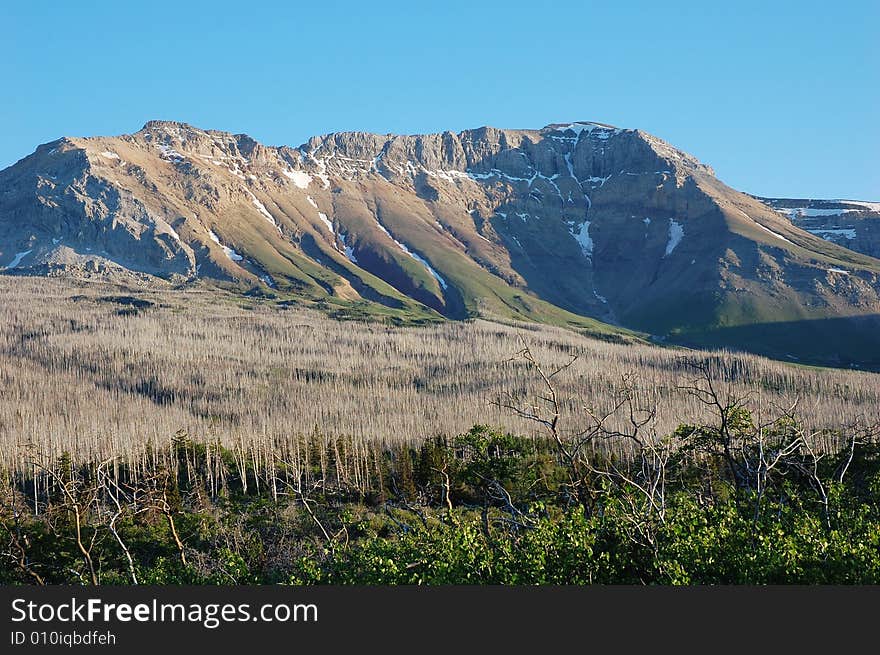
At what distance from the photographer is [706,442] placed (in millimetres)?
36531

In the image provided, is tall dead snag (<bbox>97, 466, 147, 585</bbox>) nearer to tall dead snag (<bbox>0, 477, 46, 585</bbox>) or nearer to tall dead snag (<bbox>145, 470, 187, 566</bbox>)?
tall dead snag (<bbox>145, 470, 187, 566</bbox>)

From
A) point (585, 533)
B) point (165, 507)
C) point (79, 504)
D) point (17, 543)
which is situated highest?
point (585, 533)

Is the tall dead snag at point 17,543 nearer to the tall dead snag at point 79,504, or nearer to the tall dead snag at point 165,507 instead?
the tall dead snag at point 79,504

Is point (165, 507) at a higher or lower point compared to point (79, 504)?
lower

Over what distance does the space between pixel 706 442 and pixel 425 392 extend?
6314 inches

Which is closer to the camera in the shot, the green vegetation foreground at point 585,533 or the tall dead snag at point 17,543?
the green vegetation foreground at point 585,533

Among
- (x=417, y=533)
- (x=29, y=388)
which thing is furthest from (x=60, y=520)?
(x=29, y=388)

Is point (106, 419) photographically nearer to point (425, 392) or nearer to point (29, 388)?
point (29, 388)

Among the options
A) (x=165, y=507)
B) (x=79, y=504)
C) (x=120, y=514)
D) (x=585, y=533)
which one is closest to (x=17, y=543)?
(x=165, y=507)

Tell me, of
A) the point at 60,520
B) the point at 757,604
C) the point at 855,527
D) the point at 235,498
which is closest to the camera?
the point at 757,604

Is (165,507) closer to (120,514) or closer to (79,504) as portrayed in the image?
(79,504)

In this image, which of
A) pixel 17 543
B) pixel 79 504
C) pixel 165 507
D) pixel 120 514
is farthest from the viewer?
pixel 17 543

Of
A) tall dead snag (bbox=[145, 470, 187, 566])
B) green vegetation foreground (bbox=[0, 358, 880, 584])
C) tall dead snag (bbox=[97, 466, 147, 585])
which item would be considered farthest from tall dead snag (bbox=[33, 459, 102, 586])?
tall dead snag (bbox=[145, 470, 187, 566])

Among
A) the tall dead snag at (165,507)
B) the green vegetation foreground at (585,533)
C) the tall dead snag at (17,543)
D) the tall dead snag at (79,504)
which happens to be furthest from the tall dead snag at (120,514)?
the tall dead snag at (17,543)
